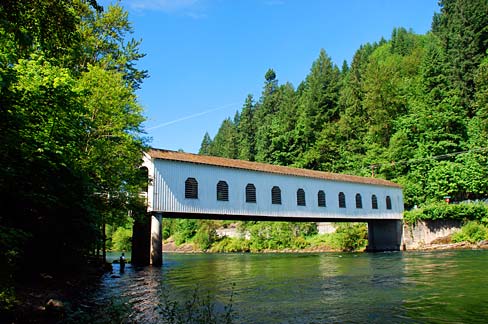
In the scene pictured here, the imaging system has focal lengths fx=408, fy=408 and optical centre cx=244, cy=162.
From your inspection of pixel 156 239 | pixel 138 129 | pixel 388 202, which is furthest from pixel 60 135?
pixel 388 202

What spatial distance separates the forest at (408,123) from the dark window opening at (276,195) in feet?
44.8

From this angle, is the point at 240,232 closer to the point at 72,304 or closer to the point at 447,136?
the point at 447,136

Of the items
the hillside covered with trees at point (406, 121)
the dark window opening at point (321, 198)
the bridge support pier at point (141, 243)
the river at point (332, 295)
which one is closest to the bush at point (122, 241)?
the hillside covered with trees at point (406, 121)

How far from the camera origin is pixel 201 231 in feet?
177

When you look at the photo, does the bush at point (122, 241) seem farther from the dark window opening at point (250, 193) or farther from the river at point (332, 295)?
the river at point (332, 295)

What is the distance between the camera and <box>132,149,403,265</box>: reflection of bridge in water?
20.9 metres

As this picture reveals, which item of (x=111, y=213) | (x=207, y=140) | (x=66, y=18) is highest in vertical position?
(x=207, y=140)

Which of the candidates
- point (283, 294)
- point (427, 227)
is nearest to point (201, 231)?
point (427, 227)

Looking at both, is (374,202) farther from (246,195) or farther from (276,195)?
(246,195)

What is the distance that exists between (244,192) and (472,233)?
1932 cm

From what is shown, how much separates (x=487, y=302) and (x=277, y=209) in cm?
1707

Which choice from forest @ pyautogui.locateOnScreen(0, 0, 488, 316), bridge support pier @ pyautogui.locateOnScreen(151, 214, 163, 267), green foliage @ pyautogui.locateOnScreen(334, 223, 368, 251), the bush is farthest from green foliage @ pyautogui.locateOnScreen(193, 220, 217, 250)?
bridge support pier @ pyautogui.locateOnScreen(151, 214, 163, 267)

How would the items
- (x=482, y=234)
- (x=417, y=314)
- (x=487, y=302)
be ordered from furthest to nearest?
(x=482, y=234), (x=487, y=302), (x=417, y=314)

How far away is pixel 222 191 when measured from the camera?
23125 mm
